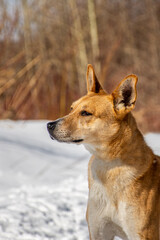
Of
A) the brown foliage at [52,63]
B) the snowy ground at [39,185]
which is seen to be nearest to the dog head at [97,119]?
the snowy ground at [39,185]

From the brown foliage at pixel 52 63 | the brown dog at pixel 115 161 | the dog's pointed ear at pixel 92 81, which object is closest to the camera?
the brown dog at pixel 115 161

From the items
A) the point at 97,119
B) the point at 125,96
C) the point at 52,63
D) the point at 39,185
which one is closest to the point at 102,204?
the point at 97,119

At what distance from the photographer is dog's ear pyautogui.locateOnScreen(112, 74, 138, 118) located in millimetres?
2774

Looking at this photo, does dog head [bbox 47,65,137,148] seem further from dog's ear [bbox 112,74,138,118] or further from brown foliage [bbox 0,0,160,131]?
brown foliage [bbox 0,0,160,131]

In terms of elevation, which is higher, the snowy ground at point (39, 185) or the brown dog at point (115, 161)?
the brown dog at point (115, 161)

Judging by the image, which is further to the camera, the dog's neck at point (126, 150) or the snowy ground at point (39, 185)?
the snowy ground at point (39, 185)

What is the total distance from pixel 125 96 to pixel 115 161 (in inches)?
20.7

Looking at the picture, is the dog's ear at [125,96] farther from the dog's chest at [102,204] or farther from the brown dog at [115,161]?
the dog's chest at [102,204]

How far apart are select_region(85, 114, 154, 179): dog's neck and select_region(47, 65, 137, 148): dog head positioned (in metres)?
0.05

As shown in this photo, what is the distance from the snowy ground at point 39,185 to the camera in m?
3.96

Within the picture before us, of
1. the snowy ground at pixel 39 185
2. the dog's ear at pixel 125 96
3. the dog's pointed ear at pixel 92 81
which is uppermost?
the dog's pointed ear at pixel 92 81

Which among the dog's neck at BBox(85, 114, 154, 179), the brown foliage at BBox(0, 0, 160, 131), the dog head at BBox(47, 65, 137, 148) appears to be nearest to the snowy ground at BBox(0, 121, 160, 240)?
the brown foliage at BBox(0, 0, 160, 131)

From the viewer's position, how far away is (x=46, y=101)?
1005 cm

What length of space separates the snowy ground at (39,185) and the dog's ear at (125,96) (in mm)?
1646
